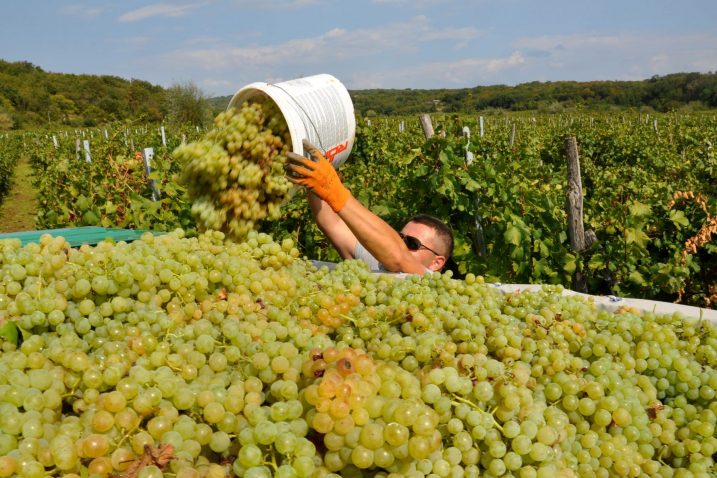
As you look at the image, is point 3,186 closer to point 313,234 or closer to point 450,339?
point 313,234

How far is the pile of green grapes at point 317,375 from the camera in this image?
0.95 meters

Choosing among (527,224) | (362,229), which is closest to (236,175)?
(362,229)

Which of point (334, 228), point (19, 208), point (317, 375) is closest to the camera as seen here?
point (317, 375)

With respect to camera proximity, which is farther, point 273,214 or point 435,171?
point 435,171

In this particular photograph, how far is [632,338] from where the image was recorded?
1637mm

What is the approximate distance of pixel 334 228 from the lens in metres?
3.72

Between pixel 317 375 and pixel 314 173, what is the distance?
172 centimetres

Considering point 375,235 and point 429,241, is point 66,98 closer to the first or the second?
point 429,241

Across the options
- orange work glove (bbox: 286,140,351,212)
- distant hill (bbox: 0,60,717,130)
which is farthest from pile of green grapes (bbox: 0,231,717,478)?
distant hill (bbox: 0,60,717,130)

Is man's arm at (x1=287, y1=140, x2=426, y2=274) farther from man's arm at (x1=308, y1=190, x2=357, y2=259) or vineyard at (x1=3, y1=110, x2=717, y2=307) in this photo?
vineyard at (x1=3, y1=110, x2=717, y2=307)

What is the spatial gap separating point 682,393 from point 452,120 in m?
3.98

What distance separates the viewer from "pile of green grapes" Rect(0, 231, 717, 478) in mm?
951

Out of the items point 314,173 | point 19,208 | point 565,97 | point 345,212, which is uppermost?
point 565,97

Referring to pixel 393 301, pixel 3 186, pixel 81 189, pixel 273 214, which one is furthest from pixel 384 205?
pixel 3 186
